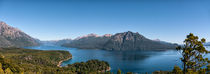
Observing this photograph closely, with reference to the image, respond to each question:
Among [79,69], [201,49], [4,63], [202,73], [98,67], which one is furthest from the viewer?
[98,67]

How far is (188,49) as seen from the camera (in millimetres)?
16859

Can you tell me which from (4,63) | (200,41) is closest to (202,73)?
(200,41)

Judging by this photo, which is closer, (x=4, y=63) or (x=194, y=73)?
(x=194, y=73)

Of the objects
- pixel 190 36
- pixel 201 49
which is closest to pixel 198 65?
pixel 201 49

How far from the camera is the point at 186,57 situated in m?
16.9

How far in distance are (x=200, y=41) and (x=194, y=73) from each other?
4.09 metres

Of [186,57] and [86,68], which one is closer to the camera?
[186,57]

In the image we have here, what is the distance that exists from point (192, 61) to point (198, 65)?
925 millimetres

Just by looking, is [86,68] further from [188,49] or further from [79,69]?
[188,49]

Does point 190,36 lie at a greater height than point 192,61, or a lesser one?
greater

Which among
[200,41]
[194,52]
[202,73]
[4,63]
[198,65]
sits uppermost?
[200,41]

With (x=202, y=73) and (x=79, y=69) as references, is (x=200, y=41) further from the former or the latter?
(x=79, y=69)

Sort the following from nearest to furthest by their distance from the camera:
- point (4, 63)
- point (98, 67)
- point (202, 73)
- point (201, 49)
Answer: point (201, 49) → point (202, 73) → point (4, 63) → point (98, 67)

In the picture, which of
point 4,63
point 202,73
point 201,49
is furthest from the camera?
point 4,63
